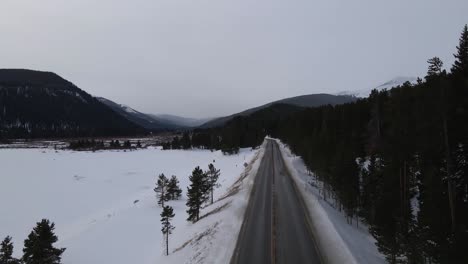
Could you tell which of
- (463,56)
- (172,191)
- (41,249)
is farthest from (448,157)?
(172,191)

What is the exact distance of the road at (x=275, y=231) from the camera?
20766 millimetres

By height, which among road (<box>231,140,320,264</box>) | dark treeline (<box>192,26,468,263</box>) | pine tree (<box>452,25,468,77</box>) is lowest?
road (<box>231,140,320,264</box>)

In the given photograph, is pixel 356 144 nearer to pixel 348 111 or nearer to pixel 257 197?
pixel 348 111

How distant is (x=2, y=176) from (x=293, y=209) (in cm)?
9137

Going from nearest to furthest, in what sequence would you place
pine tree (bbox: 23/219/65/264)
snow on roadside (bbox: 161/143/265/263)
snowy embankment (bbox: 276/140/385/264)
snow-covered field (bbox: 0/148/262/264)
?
snowy embankment (bbox: 276/140/385/264), snow on roadside (bbox: 161/143/265/263), pine tree (bbox: 23/219/65/264), snow-covered field (bbox: 0/148/262/264)

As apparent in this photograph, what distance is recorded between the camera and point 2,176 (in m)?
86.7

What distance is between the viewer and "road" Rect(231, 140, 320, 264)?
20766 mm

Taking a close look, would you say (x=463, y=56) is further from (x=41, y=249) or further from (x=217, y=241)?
(x=41, y=249)

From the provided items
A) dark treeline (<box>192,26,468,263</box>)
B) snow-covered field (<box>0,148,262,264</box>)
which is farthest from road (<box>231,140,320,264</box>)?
dark treeline (<box>192,26,468,263</box>)

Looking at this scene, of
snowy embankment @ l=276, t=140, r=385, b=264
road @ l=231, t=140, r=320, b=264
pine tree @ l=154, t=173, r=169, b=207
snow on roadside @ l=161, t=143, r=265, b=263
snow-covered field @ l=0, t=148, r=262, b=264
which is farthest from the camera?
pine tree @ l=154, t=173, r=169, b=207

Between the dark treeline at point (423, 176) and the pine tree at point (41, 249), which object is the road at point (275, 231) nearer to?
the dark treeline at point (423, 176)

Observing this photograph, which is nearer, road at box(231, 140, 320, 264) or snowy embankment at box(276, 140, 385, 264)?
snowy embankment at box(276, 140, 385, 264)

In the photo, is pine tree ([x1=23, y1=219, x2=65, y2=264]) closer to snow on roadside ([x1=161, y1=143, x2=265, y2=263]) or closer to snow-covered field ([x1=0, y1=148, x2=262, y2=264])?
snow-covered field ([x1=0, y1=148, x2=262, y2=264])

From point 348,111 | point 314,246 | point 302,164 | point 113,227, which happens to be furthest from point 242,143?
point 314,246
